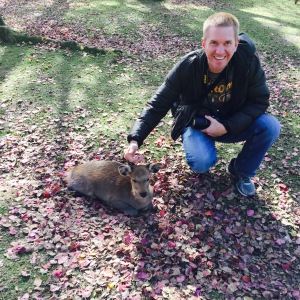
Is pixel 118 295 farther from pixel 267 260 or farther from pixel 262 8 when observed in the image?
pixel 262 8

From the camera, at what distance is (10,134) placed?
22.2ft

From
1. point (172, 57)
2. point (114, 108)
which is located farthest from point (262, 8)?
point (114, 108)

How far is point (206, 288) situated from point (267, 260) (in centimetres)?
106

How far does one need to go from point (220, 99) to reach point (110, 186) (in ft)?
7.68

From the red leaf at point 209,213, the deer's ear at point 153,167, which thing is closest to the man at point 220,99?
the deer's ear at point 153,167

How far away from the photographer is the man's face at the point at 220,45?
160 inches

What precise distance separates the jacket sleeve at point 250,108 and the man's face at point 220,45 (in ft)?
2.22

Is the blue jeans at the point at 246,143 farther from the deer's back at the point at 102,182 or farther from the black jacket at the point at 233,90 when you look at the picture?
the deer's back at the point at 102,182

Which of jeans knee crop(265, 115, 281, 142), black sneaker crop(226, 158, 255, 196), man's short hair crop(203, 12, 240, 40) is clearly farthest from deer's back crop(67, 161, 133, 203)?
man's short hair crop(203, 12, 240, 40)

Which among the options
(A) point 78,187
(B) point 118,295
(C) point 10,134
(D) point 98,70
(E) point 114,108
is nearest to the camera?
(B) point 118,295

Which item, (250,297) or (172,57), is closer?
(250,297)

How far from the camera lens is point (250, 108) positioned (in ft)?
15.6

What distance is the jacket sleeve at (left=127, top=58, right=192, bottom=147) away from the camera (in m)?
4.62

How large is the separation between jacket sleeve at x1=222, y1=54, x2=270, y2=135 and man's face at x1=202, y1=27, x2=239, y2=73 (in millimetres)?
676
